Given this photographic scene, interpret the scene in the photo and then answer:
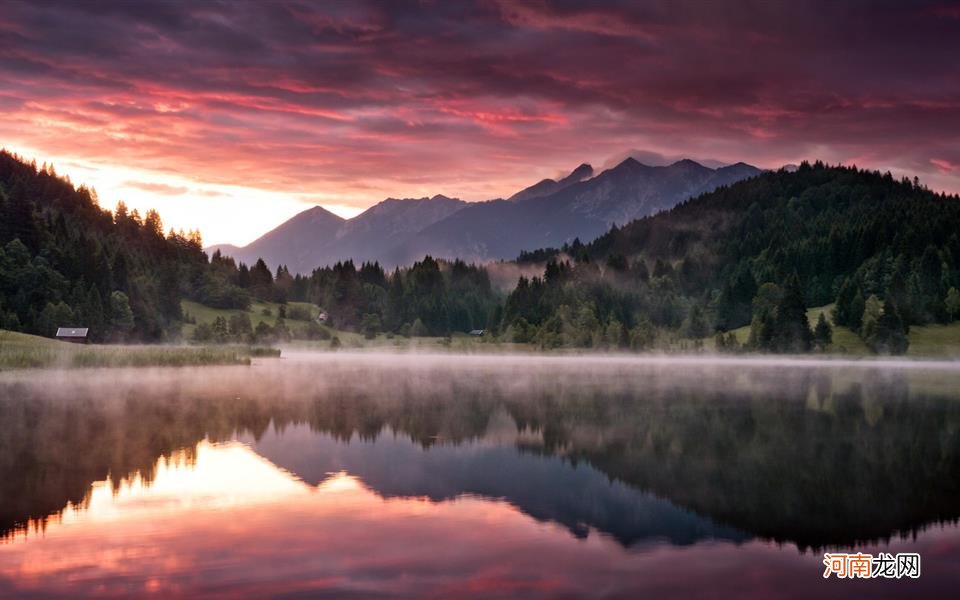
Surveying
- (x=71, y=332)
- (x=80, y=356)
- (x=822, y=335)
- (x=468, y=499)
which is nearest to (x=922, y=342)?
(x=822, y=335)

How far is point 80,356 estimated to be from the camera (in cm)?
9819

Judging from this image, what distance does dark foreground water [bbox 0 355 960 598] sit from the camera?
18922mm

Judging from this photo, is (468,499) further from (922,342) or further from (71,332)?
(922,342)

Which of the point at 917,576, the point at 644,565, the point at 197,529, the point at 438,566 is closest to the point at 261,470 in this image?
the point at 197,529

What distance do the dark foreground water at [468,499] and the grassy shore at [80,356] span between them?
4147 cm

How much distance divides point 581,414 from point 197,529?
32490 millimetres

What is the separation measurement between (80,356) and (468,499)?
83.5 metres

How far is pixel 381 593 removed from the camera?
17.7 m

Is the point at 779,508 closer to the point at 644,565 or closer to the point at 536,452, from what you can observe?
the point at 644,565

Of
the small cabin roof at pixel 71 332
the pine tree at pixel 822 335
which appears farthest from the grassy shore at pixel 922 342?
the small cabin roof at pixel 71 332

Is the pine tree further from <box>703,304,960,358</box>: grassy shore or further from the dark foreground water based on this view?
the dark foreground water

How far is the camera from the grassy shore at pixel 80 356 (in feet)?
308

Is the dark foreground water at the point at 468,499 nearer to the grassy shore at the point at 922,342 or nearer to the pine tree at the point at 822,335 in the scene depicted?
the grassy shore at the point at 922,342

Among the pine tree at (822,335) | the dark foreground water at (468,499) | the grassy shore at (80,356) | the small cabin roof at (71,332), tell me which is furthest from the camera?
the pine tree at (822,335)
